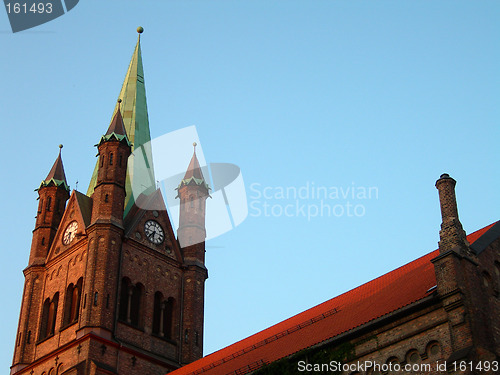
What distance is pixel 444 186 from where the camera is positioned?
29.6 m

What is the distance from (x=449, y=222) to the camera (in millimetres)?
28859

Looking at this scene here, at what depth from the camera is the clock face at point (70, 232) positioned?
49719 mm

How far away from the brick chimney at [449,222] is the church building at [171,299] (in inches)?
1.8

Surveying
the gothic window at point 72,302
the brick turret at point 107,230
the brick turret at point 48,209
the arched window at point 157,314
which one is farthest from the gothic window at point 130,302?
the brick turret at point 48,209

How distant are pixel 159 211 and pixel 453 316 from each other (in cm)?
2732

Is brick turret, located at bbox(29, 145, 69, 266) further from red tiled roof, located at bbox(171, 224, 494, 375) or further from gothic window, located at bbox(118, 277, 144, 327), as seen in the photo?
red tiled roof, located at bbox(171, 224, 494, 375)

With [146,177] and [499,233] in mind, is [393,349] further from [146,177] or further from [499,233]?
[146,177]

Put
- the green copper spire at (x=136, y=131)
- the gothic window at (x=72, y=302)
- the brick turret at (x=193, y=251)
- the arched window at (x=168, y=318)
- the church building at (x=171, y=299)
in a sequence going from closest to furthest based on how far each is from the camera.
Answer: the church building at (x=171, y=299), the gothic window at (x=72, y=302), the arched window at (x=168, y=318), the brick turret at (x=193, y=251), the green copper spire at (x=136, y=131)

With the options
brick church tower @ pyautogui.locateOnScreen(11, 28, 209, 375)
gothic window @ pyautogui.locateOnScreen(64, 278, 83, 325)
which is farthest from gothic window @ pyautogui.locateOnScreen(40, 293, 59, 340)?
gothic window @ pyautogui.locateOnScreen(64, 278, 83, 325)

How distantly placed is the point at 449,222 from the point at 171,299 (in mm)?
23960

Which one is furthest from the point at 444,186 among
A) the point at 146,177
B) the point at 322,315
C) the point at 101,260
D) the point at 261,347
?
the point at 146,177

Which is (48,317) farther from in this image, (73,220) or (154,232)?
(154,232)

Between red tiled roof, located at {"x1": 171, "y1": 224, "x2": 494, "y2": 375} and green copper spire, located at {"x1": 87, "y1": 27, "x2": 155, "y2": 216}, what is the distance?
15318mm

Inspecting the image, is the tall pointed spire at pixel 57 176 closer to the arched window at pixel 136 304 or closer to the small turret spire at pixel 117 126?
the small turret spire at pixel 117 126
